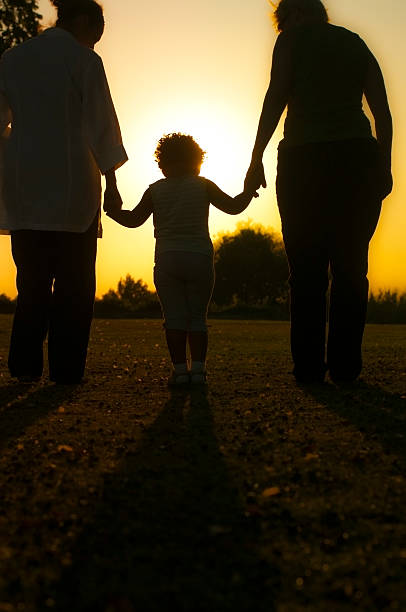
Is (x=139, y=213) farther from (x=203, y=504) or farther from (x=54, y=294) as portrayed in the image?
(x=203, y=504)

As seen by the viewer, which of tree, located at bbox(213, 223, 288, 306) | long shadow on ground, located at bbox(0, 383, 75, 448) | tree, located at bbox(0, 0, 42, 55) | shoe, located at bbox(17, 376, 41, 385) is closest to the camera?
long shadow on ground, located at bbox(0, 383, 75, 448)

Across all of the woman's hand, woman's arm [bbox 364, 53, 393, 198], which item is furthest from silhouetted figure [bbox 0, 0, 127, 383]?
woman's arm [bbox 364, 53, 393, 198]

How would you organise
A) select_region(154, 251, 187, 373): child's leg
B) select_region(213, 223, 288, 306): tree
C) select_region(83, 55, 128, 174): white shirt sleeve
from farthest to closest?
select_region(213, 223, 288, 306): tree < select_region(83, 55, 128, 174): white shirt sleeve < select_region(154, 251, 187, 373): child's leg

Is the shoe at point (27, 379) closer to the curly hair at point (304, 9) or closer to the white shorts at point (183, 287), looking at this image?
the white shorts at point (183, 287)

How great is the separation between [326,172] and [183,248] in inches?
46.4

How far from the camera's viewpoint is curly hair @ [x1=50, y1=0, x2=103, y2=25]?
6.34 meters

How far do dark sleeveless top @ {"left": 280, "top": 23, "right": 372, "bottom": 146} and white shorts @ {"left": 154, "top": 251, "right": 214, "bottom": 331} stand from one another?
1158 millimetres

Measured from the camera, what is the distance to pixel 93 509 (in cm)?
279

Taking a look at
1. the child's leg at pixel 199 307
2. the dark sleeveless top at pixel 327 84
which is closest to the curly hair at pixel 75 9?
the dark sleeveless top at pixel 327 84

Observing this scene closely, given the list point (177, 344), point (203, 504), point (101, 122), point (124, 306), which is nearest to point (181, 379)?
point (177, 344)

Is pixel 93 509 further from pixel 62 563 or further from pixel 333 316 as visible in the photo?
pixel 333 316

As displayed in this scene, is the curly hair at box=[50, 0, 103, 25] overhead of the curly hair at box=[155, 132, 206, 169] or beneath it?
overhead

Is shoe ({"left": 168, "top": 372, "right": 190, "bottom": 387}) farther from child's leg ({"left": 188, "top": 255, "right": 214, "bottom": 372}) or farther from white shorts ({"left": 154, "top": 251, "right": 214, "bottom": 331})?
white shorts ({"left": 154, "top": 251, "right": 214, "bottom": 331})

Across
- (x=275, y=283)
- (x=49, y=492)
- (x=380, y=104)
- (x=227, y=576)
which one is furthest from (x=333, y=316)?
(x=275, y=283)
